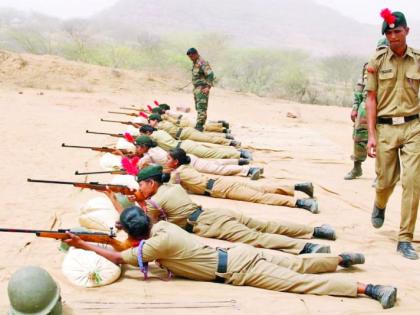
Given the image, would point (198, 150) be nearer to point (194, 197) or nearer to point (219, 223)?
point (194, 197)

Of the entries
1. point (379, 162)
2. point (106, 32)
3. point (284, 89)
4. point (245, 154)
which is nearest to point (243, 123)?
point (245, 154)

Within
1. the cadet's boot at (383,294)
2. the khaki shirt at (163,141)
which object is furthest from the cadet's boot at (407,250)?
the khaki shirt at (163,141)

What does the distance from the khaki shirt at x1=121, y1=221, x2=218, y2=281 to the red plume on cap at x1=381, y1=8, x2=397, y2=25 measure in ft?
7.44

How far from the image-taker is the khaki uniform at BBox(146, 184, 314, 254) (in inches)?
171

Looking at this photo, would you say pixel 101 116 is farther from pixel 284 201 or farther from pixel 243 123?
pixel 284 201

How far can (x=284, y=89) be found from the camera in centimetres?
2528

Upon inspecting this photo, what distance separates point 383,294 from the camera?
3.39m

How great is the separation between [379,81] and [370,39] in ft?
302

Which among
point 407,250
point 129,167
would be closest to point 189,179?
point 129,167

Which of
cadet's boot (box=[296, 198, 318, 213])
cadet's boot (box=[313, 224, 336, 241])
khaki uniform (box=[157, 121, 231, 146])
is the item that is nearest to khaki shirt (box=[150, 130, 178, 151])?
khaki uniform (box=[157, 121, 231, 146])

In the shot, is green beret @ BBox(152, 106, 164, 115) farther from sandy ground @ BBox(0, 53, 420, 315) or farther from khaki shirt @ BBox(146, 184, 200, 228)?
khaki shirt @ BBox(146, 184, 200, 228)

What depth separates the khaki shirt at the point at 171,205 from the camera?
4.32 m

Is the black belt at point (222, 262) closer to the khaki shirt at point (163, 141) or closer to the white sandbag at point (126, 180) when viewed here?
the white sandbag at point (126, 180)

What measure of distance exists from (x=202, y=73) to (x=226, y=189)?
4739 mm
